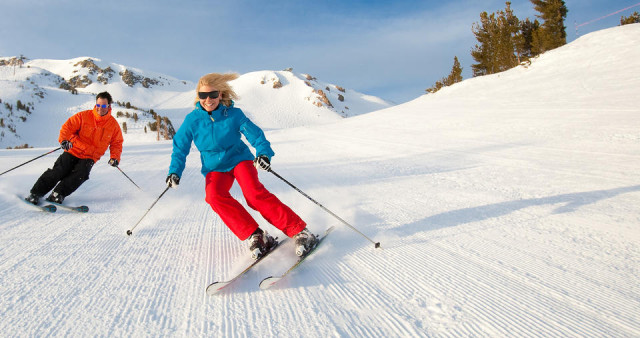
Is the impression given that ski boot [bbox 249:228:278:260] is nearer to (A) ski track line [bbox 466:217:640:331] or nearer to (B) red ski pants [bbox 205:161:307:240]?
(B) red ski pants [bbox 205:161:307:240]

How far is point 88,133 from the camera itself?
451 cm

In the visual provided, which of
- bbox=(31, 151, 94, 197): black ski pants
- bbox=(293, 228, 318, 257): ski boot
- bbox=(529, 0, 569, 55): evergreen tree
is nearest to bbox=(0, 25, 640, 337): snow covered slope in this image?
bbox=(293, 228, 318, 257): ski boot

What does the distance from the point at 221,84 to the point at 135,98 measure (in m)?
79.9

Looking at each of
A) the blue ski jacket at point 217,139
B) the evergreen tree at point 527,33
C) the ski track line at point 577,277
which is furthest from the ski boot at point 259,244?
the evergreen tree at point 527,33

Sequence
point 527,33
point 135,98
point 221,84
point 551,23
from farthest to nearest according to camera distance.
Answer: point 135,98 < point 527,33 < point 551,23 < point 221,84

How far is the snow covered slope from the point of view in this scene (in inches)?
67.9

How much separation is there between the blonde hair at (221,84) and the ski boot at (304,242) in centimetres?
152

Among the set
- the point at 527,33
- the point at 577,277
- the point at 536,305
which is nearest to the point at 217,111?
the point at 536,305

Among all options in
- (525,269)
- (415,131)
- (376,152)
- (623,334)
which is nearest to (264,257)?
(525,269)

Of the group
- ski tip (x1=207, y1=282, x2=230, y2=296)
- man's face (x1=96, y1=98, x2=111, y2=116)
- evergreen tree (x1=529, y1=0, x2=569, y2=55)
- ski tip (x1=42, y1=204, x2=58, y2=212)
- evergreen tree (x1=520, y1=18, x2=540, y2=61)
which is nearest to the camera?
ski tip (x1=207, y1=282, x2=230, y2=296)

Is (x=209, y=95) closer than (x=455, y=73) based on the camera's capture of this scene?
Yes

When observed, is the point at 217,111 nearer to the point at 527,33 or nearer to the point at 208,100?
the point at 208,100

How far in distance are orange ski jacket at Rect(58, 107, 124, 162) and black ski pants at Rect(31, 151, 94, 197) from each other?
0.11m

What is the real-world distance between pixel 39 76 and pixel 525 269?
87309 millimetres
